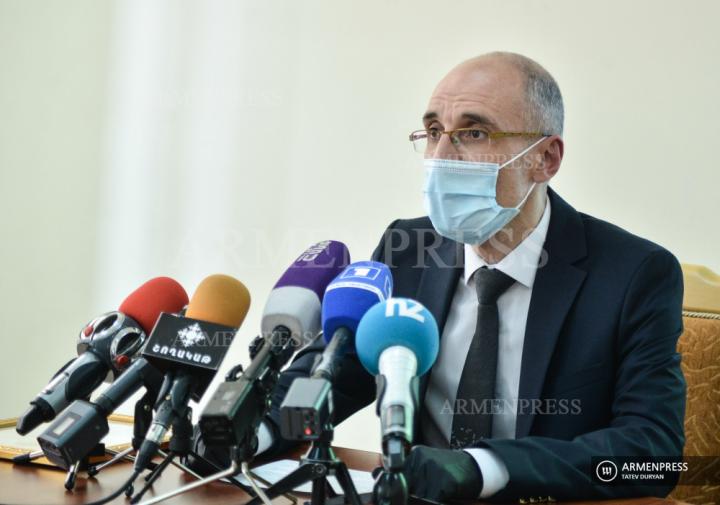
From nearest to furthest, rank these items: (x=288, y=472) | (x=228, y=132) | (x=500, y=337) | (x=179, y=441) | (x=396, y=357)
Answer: (x=396, y=357) → (x=179, y=441) → (x=288, y=472) → (x=500, y=337) → (x=228, y=132)

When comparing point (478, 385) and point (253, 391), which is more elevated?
point (253, 391)

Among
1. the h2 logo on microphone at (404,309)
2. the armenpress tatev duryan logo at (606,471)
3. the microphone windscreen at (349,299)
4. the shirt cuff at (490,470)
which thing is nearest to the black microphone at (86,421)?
the microphone windscreen at (349,299)

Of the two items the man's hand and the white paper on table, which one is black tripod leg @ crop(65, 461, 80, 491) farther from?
the man's hand

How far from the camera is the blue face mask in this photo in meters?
1.78

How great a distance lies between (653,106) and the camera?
2.60 meters

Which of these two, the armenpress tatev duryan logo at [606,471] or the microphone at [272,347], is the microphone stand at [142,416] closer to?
the microphone at [272,347]

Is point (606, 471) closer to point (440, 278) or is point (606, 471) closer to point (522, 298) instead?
point (522, 298)

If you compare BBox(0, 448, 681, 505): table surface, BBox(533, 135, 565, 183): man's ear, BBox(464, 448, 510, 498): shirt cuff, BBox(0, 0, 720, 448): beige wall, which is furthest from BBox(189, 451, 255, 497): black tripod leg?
BBox(0, 0, 720, 448): beige wall

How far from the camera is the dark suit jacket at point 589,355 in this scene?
132cm

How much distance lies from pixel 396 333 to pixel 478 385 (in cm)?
74

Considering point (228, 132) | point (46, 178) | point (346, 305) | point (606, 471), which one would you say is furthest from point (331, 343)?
point (46, 178)

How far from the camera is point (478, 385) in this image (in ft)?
5.32

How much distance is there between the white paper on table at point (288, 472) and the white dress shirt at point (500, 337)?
38cm

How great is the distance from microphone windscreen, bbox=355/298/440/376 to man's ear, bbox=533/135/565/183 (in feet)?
3.13
